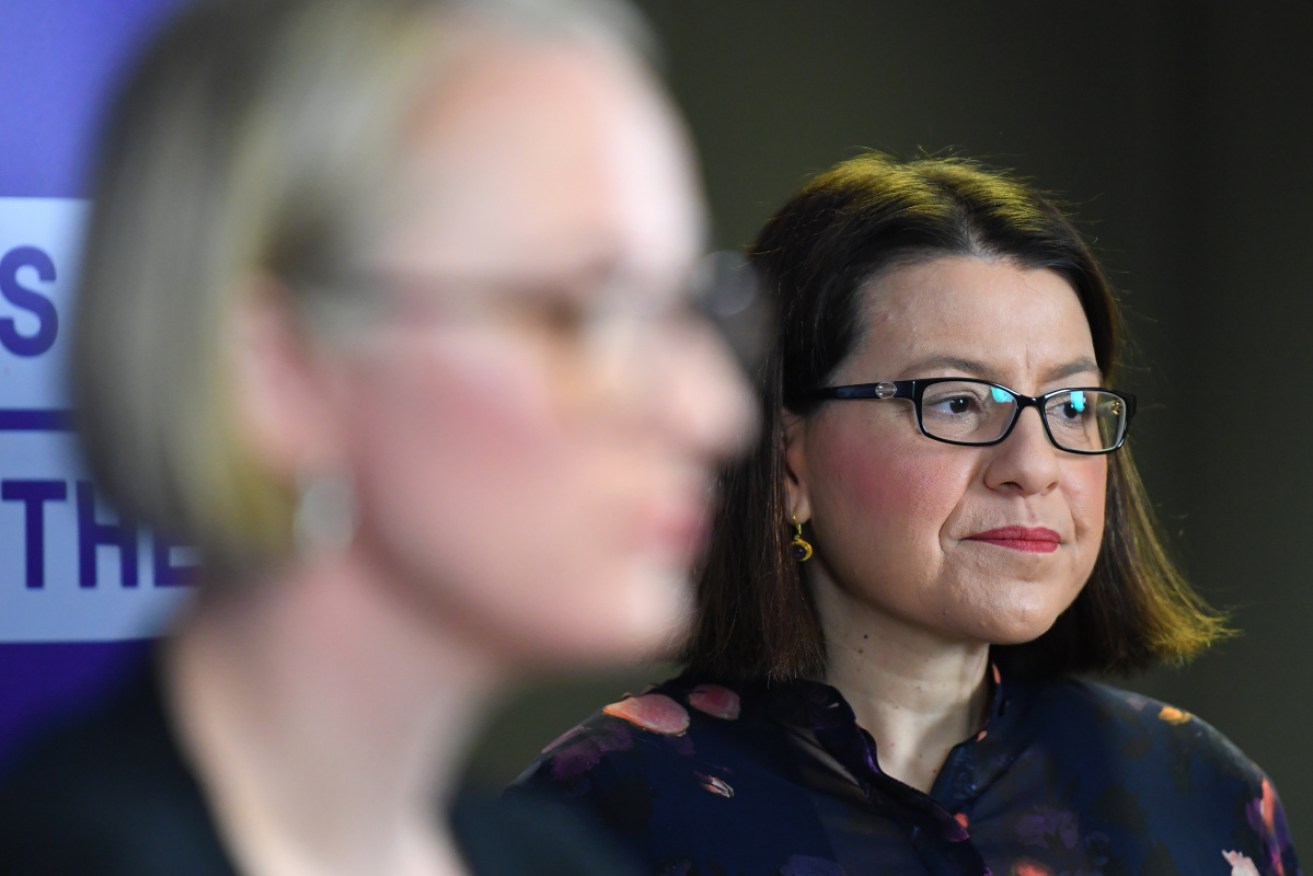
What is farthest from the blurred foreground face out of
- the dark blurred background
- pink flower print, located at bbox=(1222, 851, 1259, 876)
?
the dark blurred background

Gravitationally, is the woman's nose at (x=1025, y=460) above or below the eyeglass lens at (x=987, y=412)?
below

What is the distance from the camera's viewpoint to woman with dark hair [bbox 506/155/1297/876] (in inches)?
58.4

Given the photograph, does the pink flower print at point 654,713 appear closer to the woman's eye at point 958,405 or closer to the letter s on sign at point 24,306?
the woman's eye at point 958,405

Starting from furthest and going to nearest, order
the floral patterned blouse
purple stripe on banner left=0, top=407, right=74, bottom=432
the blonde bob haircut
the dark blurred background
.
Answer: the dark blurred background → purple stripe on banner left=0, top=407, right=74, bottom=432 → the floral patterned blouse → the blonde bob haircut

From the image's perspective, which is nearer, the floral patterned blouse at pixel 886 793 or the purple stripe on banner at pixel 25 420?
the floral patterned blouse at pixel 886 793

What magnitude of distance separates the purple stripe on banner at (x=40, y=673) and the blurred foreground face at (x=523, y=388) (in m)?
1.75

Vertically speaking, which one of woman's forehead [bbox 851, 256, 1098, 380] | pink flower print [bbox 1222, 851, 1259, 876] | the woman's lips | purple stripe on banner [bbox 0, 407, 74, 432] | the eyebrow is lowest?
pink flower print [bbox 1222, 851, 1259, 876]

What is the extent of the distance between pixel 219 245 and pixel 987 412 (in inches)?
46.0

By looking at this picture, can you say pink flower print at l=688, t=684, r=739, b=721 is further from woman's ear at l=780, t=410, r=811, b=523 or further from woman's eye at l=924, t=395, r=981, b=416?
woman's eye at l=924, t=395, r=981, b=416

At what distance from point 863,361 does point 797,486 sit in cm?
16

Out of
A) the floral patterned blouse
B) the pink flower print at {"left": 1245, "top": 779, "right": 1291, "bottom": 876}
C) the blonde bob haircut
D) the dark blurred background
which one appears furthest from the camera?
the dark blurred background

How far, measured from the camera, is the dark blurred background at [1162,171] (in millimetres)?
2859

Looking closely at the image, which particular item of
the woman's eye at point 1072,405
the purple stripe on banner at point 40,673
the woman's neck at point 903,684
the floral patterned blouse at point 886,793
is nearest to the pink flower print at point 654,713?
the floral patterned blouse at point 886,793

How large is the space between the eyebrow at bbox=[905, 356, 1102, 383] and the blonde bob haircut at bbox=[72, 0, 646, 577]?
1.12 meters
